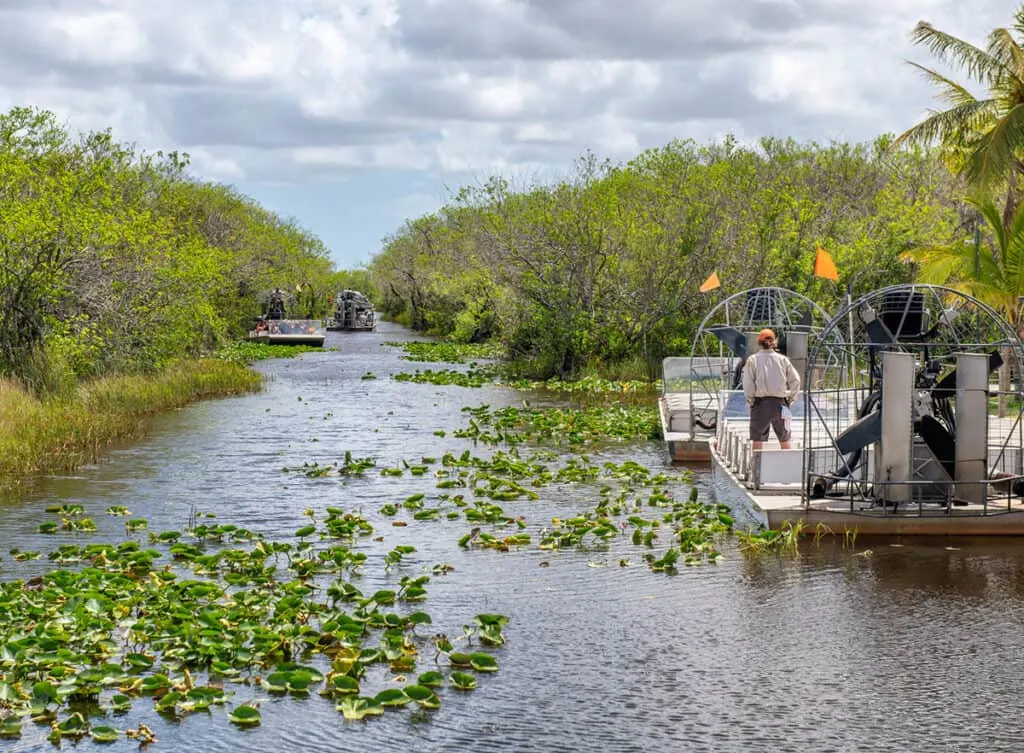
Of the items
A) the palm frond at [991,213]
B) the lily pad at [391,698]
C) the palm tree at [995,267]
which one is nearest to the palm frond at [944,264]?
the palm tree at [995,267]

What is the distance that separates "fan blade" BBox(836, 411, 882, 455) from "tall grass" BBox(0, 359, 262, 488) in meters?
12.0

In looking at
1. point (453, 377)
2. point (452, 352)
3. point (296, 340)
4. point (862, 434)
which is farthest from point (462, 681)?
point (296, 340)

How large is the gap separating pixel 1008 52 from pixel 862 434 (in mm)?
15197

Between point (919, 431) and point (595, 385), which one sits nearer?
point (919, 431)

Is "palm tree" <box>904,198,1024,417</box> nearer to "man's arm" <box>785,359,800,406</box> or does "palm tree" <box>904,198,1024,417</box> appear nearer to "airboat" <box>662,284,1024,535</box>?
"man's arm" <box>785,359,800,406</box>

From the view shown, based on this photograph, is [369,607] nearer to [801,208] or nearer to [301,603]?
[301,603]

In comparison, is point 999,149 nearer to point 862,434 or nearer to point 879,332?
point 879,332

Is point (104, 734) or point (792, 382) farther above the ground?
point (792, 382)

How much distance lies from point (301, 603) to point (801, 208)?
1273 inches

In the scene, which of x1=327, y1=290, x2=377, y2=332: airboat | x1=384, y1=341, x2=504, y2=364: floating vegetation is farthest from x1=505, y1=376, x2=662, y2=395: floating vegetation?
x1=327, y1=290, x2=377, y2=332: airboat

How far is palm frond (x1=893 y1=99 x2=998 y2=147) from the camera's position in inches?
1149

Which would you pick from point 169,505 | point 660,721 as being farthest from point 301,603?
point 169,505

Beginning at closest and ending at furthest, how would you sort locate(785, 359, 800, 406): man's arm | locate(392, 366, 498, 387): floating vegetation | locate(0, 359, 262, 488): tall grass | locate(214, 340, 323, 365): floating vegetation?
locate(785, 359, 800, 406): man's arm
locate(0, 359, 262, 488): tall grass
locate(392, 366, 498, 387): floating vegetation
locate(214, 340, 323, 365): floating vegetation

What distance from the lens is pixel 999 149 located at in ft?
88.7
